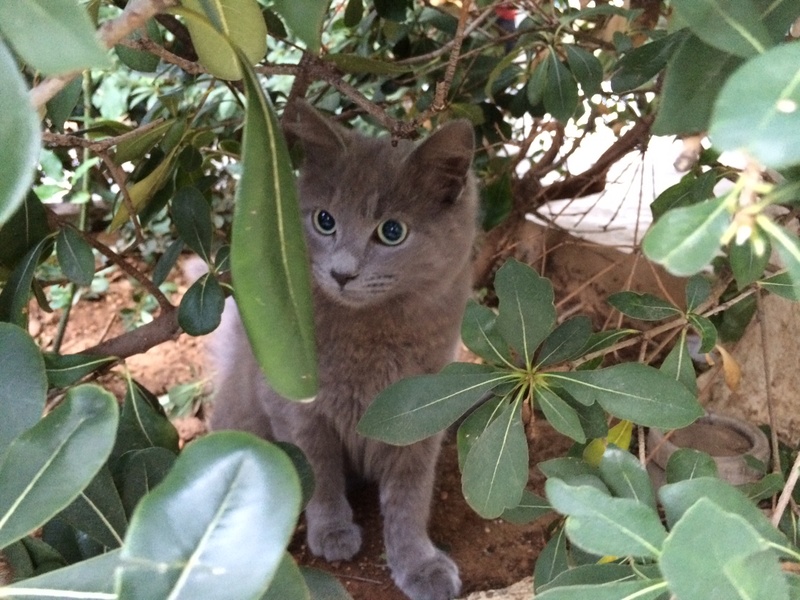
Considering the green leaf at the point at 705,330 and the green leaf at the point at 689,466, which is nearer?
the green leaf at the point at 689,466

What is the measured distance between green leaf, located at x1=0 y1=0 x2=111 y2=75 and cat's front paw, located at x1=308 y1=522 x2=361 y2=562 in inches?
45.6

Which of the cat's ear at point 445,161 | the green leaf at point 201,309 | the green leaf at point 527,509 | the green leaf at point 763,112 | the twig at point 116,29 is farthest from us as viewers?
the cat's ear at point 445,161

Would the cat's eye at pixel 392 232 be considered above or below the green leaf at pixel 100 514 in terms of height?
below

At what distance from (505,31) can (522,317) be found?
1191mm

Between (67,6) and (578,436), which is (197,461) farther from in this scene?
(578,436)

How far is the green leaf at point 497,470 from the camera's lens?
2.62 ft

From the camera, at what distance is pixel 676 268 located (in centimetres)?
40

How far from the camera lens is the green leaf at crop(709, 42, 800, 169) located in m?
0.34

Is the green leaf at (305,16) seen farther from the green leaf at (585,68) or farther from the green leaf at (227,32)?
the green leaf at (585,68)

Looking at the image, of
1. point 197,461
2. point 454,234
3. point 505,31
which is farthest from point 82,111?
point 197,461

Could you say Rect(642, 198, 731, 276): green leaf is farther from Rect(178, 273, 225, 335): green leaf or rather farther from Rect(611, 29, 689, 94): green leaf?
Rect(178, 273, 225, 335): green leaf

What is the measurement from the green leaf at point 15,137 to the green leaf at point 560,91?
1.02 meters

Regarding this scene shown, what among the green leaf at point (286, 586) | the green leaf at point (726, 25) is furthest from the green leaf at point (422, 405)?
the green leaf at point (726, 25)

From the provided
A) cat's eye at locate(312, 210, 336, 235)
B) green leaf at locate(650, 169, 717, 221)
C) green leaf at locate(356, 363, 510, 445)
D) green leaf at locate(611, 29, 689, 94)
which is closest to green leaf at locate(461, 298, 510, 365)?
green leaf at locate(356, 363, 510, 445)
